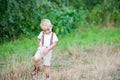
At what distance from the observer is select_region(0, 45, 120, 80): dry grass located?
806 cm

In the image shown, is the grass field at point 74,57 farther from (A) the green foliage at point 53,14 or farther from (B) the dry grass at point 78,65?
(A) the green foliage at point 53,14

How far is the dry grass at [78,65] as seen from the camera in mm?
8062

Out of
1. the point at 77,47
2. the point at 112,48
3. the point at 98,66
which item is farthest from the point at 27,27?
the point at 98,66

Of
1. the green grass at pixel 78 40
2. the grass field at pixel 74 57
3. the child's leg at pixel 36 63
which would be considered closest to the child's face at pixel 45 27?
the child's leg at pixel 36 63

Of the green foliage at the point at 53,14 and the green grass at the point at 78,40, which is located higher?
the green foliage at the point at 53,14

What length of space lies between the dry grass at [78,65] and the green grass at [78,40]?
709 millimetres

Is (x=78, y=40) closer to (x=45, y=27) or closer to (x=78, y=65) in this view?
(x=78, y=65)

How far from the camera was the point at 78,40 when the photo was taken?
12.2 meters

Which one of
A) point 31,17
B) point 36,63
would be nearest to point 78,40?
point 31,17

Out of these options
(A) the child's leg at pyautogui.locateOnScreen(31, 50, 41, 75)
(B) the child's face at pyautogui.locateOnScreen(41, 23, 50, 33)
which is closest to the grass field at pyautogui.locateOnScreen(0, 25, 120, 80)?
(A) the child's leg at pyautogui.locateOnScreen(31, 50, 41, 75)

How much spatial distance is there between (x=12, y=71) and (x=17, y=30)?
447 cm

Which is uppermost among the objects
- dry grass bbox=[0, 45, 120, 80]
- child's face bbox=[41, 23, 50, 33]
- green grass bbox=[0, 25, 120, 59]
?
child's face bbox=[41, 23, 50, 33]

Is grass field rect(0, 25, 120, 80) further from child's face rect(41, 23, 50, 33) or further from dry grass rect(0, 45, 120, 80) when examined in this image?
child's face rect(41, 23, 50, 33)

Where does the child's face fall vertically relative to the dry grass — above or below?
above
